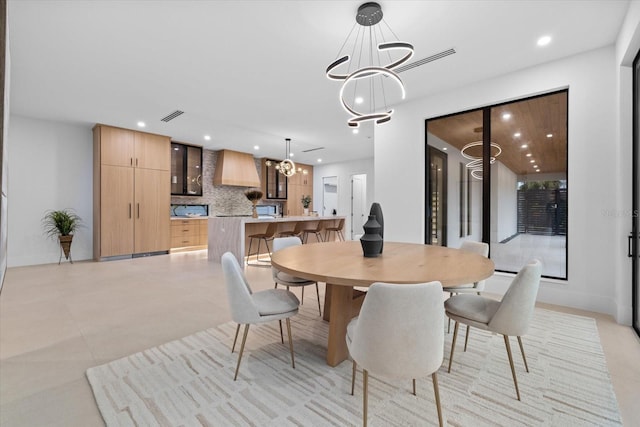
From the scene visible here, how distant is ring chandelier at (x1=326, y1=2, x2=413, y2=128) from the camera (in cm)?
239

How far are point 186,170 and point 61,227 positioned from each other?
2910mm

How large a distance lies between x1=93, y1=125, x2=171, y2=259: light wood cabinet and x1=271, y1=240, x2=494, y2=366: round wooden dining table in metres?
5.35

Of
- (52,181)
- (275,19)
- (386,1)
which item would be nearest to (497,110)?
(386,1)

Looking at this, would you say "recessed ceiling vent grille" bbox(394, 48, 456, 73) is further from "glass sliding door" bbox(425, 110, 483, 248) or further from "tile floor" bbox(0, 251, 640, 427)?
"tile floor" bbox(0, 251, 640, 427)

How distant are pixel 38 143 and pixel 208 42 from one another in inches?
197

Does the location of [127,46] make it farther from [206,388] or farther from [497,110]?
[497,110]

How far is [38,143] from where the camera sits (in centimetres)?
562

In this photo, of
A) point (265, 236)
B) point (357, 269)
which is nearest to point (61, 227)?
point (265, 236)

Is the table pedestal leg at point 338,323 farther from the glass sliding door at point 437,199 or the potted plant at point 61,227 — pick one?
the potted plant at point 61,227

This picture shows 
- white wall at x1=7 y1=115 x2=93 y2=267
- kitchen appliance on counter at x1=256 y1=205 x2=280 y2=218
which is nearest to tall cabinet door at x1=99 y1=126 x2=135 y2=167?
white wall at x1=7 y1=115 x2=93 y2=267

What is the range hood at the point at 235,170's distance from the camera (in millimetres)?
8306

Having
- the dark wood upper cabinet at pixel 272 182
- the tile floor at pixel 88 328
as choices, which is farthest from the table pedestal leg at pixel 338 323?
the dark wood upper cabinet at pixel 272 182

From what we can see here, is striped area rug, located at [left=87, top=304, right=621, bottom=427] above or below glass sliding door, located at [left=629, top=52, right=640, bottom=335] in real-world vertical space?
below

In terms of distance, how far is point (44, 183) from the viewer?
569 centimetres
